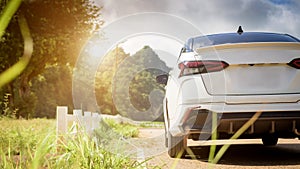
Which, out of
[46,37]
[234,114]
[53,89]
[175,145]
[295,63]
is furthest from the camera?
[53,89]

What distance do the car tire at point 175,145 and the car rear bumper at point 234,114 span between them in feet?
2.26

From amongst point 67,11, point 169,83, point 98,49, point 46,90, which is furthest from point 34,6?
point 46,90

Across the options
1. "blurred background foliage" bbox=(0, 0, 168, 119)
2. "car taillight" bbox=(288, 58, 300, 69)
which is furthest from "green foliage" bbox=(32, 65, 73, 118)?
"car taillight" bbox=(288, 58, 300, 69)

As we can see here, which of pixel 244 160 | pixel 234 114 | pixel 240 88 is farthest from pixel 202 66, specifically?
pixel 244 160

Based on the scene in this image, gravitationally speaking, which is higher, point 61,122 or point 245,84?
point 245,84

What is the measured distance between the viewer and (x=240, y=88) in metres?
5.52

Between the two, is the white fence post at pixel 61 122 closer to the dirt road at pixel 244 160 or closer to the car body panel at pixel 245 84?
the dirt road at pixel 244 160

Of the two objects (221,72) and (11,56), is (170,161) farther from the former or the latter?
(11,56)

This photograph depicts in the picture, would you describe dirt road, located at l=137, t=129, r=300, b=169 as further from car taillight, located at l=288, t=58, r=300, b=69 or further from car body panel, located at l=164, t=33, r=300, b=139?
car taillight, located at l=288, t=58, r=300, b=69

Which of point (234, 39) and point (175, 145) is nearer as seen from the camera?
point (234, 39)

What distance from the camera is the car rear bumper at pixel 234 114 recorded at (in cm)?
546

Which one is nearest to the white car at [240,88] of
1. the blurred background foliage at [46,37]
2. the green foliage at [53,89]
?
the blurred background foliage at [46,37]

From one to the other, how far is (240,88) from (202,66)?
1.69ft

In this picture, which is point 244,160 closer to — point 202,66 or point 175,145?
point 175,145
